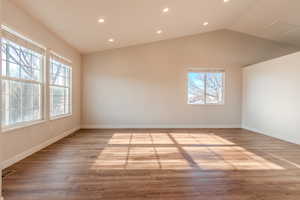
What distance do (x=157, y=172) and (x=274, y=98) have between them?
14.5ft

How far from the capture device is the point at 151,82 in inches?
281

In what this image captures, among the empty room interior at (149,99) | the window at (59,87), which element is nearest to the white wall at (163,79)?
the empty room interior at (149,99)

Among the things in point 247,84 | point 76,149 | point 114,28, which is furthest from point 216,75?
point 76,149

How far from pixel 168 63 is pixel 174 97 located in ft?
4.06

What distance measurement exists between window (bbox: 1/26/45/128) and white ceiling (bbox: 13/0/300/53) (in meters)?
0.66

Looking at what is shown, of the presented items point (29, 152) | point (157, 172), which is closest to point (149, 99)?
point (29, 152)

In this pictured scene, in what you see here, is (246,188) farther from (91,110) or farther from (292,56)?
(91,110)

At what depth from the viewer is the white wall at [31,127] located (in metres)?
3.09

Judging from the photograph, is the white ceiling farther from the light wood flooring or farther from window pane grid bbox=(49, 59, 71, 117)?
the light wood flooring

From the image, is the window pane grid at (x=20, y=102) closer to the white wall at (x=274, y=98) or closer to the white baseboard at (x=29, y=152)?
the white baseboard at (x=29, y=152)

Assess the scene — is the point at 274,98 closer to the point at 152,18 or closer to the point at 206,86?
the point at 206,86

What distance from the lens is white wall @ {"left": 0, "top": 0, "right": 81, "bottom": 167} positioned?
3.09 meters

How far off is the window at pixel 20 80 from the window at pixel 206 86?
4876 mm

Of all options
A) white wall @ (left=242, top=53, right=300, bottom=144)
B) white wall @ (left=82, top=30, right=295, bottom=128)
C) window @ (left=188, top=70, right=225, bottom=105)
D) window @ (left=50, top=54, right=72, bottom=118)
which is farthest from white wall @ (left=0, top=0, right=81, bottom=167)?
white wall @ (left=242, top=53, right=300, bottom=144)
